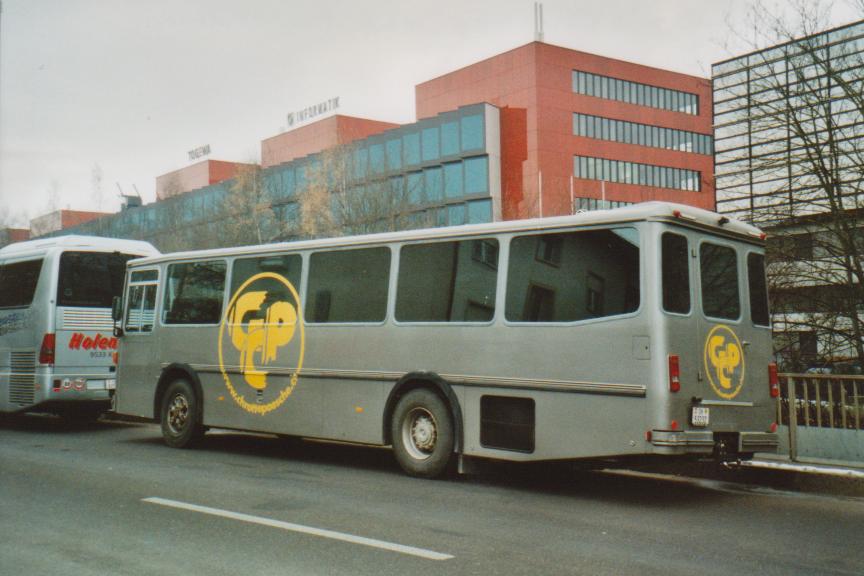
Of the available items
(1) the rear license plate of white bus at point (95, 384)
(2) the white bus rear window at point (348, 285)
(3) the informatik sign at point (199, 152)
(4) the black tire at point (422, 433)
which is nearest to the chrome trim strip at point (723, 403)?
(4) the black tire at point (422, 433)

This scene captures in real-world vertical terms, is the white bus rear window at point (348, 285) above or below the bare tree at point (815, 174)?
below

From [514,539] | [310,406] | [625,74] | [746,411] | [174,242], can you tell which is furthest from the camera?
[625,74]

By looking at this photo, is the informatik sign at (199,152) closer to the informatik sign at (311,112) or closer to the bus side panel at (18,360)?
the informatik sign at (311,112)

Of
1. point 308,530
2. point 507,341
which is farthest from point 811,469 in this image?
point 308,530

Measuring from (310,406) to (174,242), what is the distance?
171 feet

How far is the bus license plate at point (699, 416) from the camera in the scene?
8162mm

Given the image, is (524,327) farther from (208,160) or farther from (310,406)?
(208,160)

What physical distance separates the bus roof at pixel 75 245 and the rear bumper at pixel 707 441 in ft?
35.0

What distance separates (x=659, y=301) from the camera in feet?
26.6

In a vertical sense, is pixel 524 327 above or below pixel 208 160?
below

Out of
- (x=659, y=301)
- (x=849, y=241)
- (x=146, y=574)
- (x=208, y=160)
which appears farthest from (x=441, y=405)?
(x=208, y=160)

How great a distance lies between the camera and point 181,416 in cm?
1269

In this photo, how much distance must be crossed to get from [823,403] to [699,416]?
3.05m

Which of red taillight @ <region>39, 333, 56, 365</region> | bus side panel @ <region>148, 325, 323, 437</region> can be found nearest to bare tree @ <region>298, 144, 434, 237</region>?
red taillight @ <region>39, 333, 56, 365</region>
